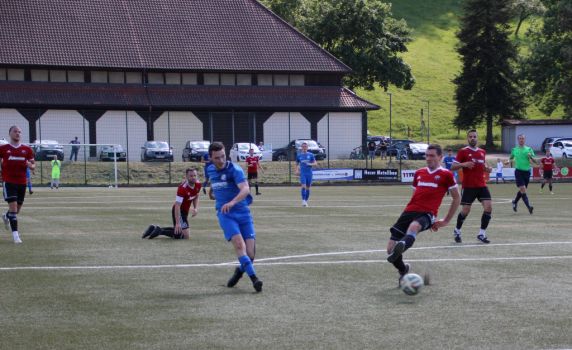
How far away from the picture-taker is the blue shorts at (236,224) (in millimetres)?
11797

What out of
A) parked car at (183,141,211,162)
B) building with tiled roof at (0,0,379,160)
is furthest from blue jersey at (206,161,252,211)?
building with tiled roof at (0,0,379,160)

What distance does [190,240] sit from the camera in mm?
18156

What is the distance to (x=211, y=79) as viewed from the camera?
66.8m

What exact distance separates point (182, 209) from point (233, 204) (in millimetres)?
7122

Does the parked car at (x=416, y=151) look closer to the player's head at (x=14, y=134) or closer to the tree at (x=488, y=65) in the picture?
the tree at (x=488, y=65)

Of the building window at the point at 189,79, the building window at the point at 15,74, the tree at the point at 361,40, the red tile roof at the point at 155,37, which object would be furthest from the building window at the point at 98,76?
the tree at the point at 361,40

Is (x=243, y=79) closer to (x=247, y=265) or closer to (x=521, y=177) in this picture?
(x=521, y=177)

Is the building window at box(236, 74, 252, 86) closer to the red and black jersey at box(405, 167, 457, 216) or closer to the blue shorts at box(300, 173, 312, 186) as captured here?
the blue shorts at box(300, 173, 312, 186)

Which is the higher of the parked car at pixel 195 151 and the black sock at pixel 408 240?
the parked car at pixel 195 151

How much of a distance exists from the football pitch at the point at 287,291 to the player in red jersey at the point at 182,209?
0.40 m

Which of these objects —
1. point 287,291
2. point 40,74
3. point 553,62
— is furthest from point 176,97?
point 287,291

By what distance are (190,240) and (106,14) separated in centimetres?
5224

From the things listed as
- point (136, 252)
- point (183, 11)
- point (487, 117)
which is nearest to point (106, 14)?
point (183, 11)

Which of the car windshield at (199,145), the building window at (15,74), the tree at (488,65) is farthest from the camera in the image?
the tree at (488,65)
